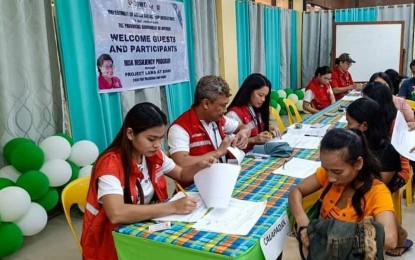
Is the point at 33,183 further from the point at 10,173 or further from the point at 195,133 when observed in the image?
the point at 195,133

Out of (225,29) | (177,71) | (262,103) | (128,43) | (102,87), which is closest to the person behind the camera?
(262,103)

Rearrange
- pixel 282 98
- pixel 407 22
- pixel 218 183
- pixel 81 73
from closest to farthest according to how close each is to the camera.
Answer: pixel 218 183 → pixel 81 73 → pixel 282 98 → pixel 407 22

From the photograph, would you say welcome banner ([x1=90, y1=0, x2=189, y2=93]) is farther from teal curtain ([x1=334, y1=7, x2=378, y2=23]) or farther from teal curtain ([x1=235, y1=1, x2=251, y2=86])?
teal curtain ([x1=334, y1=7, x2=378, y2=23])

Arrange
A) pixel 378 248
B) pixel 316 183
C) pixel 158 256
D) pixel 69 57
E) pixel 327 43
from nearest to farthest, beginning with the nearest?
pixel 378 248 → pixel 158 256 → pixel 316 183 → pixel 69 57 → pixel 327 43

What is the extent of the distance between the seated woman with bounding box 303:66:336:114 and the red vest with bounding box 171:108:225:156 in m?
2.75

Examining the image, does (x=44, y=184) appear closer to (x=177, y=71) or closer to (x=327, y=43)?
(x=177, y=71)

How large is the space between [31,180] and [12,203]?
0.71 feet

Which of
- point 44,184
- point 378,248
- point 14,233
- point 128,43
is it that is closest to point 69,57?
point 128,43

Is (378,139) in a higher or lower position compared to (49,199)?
higher

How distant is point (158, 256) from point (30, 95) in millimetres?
2105

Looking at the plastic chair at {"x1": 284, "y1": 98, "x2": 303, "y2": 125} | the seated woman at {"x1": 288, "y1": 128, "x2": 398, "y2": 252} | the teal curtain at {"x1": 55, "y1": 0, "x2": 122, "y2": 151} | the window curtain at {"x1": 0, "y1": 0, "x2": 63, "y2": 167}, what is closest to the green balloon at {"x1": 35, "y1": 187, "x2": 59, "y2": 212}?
the window curtain at {"x1": 0, "y1": 0, "x2": 63, "y2": 167}

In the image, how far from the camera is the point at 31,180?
231 cm

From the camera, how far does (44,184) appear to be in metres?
2.38

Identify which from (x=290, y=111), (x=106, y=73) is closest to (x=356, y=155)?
(x=106, y=73)
